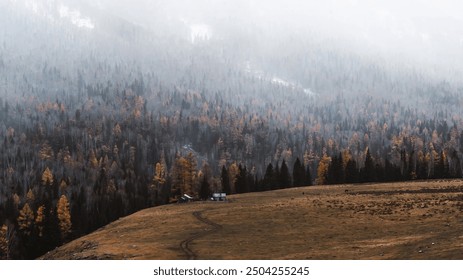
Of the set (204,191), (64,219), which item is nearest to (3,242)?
(64,219)

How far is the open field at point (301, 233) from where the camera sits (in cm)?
4094

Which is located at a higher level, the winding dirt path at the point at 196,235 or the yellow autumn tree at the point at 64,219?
the winding dirt path at the point at 196,235

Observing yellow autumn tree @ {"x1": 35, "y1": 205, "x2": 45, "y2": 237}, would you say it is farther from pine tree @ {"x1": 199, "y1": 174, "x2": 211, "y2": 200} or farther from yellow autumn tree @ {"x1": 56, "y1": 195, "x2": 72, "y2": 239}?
pine tree @ {"x1": 199, "y1": 174, "x2": 211, "y2": 200}

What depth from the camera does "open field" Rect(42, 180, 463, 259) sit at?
4094 cm

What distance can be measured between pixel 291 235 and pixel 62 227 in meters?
73.1

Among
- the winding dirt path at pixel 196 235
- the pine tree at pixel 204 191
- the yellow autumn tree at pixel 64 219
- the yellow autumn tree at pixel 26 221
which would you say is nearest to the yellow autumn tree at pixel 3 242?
the yellow autumn tree at pixel 26 221

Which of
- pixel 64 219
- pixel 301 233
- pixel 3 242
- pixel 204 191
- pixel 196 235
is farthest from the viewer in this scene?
pixel 204 191

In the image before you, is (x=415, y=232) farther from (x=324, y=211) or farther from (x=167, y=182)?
(x=167, y=182)

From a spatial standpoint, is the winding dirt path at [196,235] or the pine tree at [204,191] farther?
the pine tree at [204,191]

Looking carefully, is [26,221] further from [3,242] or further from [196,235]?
[196,235]

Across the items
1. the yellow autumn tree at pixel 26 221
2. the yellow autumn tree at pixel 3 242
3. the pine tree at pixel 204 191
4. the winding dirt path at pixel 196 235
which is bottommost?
the yellow autumn tree at pixel 3 242

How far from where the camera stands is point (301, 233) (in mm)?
52688

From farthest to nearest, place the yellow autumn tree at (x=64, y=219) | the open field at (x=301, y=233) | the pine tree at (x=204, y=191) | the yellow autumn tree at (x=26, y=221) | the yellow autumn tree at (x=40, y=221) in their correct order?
the pine tree at (x=204, y=191)
the yellow autumn tree at (x=26, y=221)
the yellow autumn tree at (x=64, y=219)
the yellow autumn tree at (x=40, y=221)
the open field at (x=301, y=233)

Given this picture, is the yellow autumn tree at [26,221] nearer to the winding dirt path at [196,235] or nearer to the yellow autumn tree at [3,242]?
the yellow autumn tree at [3,242]
